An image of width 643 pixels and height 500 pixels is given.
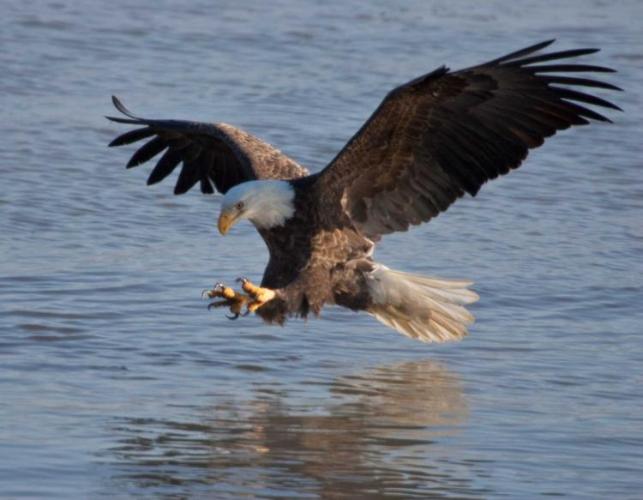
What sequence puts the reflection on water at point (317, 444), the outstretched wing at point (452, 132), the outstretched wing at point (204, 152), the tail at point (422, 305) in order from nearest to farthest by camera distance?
the reflection on water at point (317, 444)
the outstretched wing at point (452, 132)
the tail at point (422, 305)
the outstretched wing at point (204, 152)

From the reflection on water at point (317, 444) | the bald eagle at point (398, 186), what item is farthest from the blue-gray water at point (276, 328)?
the bald eagle at point (398, 186)

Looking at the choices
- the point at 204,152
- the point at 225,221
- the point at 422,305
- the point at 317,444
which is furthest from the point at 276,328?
the point at 317,444

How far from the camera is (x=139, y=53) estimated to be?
12156 millimetres

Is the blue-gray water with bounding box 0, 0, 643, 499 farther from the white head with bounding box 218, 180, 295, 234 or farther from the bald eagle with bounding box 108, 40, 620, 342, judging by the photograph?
the white head with bounding box 218, 180, 295, 234

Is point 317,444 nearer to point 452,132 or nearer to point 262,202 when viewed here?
point 262,202

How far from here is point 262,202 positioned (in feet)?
21.1

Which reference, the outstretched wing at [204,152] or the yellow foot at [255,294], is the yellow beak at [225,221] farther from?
the outstretched wing at [204,152]

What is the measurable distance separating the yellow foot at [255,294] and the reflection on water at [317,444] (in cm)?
32

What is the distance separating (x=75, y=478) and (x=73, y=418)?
61cm

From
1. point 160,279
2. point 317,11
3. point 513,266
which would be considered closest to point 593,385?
point 513,266

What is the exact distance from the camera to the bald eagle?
619cm

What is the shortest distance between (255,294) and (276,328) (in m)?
0.65

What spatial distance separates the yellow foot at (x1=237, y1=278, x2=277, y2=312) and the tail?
1.83 feet

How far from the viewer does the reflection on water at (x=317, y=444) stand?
5.12 m
